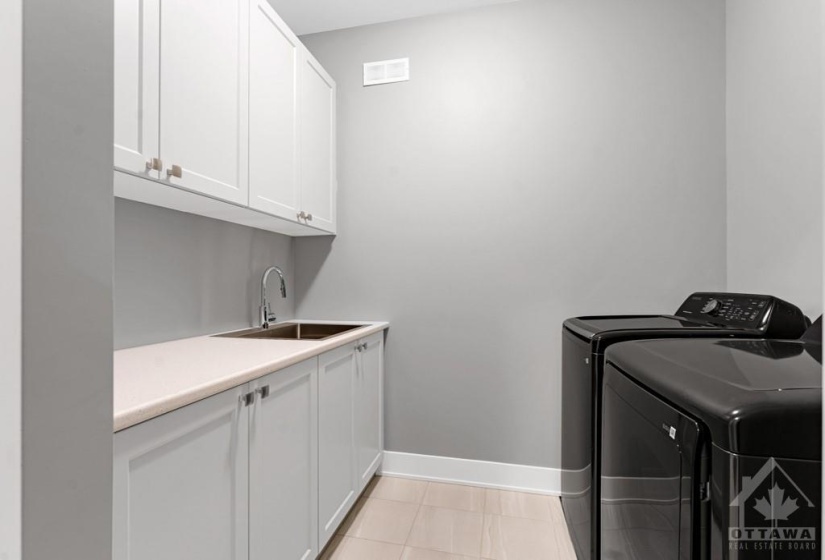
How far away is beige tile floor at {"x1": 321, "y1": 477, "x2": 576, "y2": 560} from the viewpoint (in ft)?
5.82

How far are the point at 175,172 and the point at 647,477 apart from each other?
1578 millimetres

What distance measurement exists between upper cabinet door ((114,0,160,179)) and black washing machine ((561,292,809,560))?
1.59 meters

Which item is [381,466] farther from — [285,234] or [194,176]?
[194,176]

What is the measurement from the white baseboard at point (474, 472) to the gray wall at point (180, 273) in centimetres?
122

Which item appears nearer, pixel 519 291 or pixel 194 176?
pixel 194 176

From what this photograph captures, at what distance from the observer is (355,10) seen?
2408mm

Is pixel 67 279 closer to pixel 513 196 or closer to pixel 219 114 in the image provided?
pixel 219 114

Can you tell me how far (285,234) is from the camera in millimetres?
2559

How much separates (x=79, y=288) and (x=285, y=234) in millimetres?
2200

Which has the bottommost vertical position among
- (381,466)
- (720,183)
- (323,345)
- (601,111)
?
(381,466)

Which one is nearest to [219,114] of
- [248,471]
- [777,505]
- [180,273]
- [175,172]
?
[175,172]

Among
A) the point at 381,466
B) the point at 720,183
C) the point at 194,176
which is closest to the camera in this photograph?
the point at 194,176

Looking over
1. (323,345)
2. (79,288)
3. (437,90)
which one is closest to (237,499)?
(323,345)

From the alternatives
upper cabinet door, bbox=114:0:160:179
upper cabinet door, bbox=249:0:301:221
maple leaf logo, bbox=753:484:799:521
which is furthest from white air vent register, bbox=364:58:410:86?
maple leaf logo, bbox=753:484:799:521
